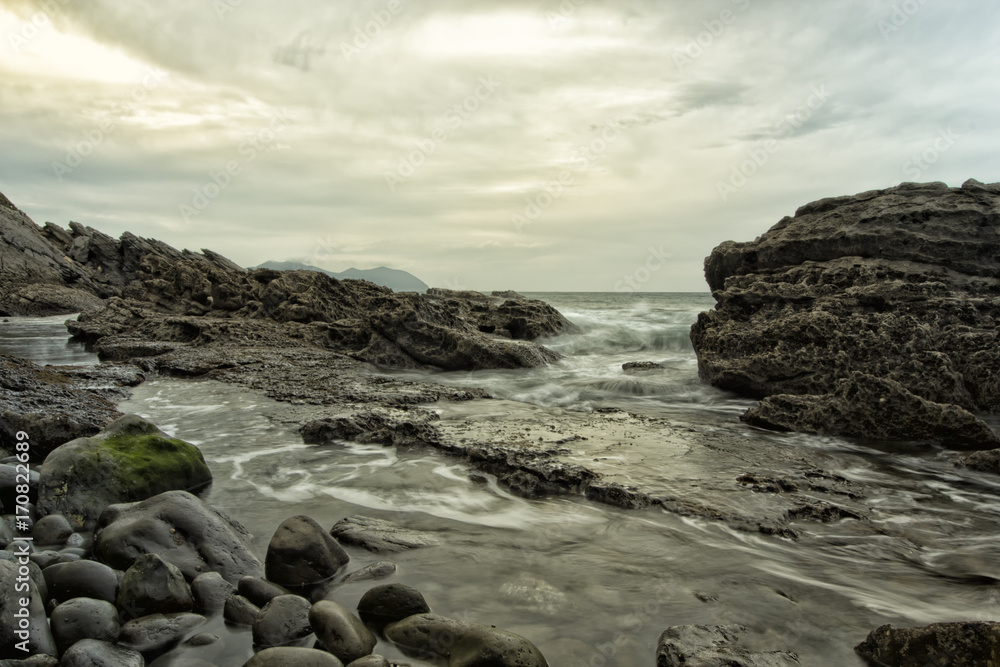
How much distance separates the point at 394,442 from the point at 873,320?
6647mm

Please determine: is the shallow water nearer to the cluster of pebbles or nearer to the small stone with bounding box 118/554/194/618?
the cluster of pebbles

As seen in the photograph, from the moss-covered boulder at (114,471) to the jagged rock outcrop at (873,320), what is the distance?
246 inches

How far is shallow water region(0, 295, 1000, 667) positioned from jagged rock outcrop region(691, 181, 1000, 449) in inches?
19.4

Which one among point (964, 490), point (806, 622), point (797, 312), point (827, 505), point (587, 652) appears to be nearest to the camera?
point (587, 652)

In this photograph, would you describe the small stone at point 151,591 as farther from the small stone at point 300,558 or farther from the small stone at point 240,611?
the small stone at point 300,558

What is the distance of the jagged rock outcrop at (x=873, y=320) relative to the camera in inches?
253

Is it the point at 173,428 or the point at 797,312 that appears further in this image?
the point at 797,312

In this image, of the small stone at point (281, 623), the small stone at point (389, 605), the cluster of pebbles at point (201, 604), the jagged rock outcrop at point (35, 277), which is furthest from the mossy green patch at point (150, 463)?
the jagged rock outcrop at point (35, 277)

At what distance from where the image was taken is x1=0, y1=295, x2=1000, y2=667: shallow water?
2.81 m

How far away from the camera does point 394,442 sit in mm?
5945

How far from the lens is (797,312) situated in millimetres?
8594

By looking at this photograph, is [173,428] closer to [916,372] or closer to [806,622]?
[806,622]

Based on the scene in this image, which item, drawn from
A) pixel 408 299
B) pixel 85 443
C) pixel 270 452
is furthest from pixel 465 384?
pixel 85 443

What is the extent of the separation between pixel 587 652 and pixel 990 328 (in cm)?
806
